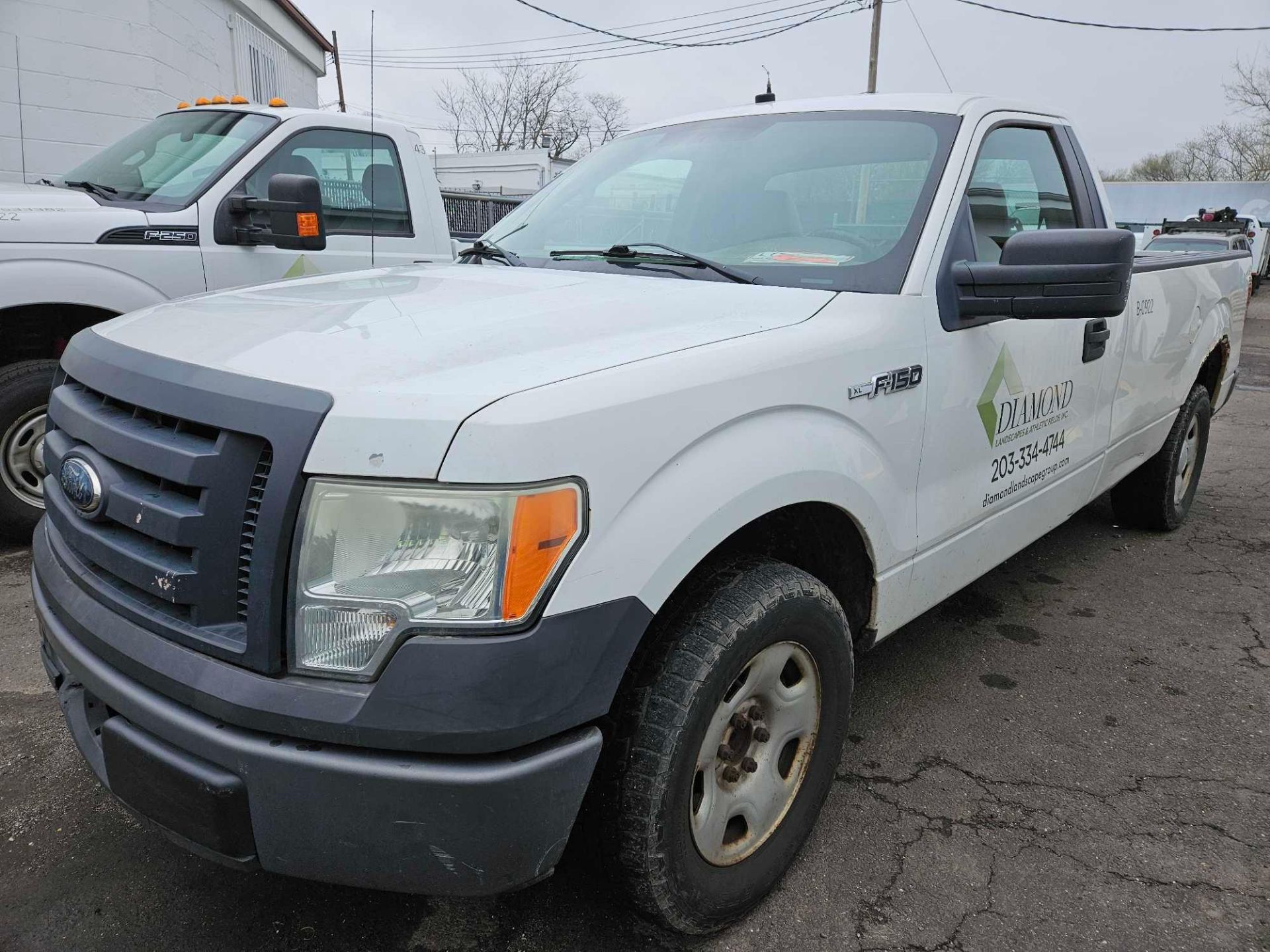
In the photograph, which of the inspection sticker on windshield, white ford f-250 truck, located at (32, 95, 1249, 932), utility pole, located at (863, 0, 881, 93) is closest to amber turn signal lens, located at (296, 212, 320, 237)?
white ford f-250 truck, located at (32, 95, 1249, 932)

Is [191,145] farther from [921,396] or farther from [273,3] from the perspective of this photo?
[273,3]

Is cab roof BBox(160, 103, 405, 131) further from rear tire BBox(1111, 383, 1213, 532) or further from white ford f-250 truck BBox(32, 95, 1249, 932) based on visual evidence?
rear tire BBox(1111, 383, 1213, 532)

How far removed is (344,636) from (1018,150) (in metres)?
2.71

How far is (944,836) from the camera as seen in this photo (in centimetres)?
244

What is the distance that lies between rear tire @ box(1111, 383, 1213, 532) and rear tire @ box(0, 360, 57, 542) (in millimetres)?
5239

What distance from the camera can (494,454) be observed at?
148 cm

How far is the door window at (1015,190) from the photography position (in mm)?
2789

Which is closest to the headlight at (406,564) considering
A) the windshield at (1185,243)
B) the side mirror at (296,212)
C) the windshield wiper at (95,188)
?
the side mirror at (296,212)

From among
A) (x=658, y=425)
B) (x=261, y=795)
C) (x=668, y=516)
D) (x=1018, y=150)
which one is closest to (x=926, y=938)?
(x=668, y=516)

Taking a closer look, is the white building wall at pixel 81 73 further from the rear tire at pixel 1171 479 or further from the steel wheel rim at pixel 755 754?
the rear tire at pixel 1171 479

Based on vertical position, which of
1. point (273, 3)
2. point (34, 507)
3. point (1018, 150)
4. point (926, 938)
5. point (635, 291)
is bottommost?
point (926, 938)

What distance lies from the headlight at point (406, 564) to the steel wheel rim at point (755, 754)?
0.58 meters

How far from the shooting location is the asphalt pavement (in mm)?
2053

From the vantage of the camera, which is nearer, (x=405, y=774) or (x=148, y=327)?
(x=405, y=774)
